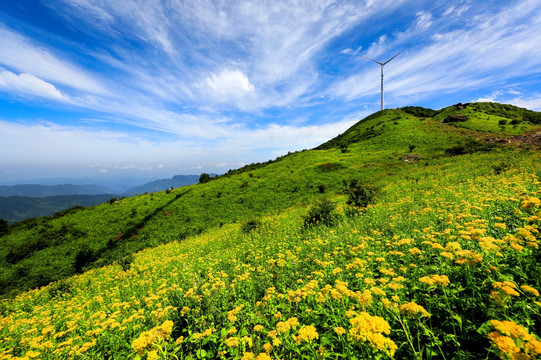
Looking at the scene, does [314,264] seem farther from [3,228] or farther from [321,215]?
[3,228]

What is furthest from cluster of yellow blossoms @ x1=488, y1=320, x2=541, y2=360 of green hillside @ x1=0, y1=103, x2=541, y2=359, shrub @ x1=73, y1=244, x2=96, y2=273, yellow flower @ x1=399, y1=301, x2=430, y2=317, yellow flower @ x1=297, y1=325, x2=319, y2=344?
shrub @ x1=73, y1=244, x2=96, y2=273

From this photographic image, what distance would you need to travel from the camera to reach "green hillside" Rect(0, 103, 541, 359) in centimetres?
290

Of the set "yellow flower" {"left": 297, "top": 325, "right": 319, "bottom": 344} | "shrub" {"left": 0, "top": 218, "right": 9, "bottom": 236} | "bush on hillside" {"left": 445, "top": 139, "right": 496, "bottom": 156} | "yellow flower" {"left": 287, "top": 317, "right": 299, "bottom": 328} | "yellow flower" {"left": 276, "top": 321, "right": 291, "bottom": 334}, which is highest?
"bush on hillside" {"left": 445, "top": 139, "right": 496, "bottom": 156}

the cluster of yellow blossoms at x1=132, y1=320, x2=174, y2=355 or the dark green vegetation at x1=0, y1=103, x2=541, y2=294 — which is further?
the dark green vegetation at x1=0, y1=103, x2=541, y2=294

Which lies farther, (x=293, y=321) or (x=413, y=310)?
(x=293, y=321)

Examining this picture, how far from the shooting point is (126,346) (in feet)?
14.1

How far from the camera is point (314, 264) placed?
692 centimetres

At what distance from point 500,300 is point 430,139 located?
216 feet

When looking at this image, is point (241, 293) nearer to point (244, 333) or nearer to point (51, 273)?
point (244, 333)

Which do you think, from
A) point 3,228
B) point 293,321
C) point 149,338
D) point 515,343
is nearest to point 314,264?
point 293,321

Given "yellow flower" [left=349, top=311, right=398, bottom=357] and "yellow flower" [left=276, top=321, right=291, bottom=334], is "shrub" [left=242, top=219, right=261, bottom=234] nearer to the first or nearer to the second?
"yellow flower" [left=276, top=321, right=291, bottom=334]

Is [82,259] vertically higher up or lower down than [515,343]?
lower down

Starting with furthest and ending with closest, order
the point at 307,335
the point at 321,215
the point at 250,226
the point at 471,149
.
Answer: the point at 471,149 → the point at 250,226 → the point at 321,215 → the point at 307,335

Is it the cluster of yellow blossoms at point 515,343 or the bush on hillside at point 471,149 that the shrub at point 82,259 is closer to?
the cluster of yellow blossoms at point 515,343
